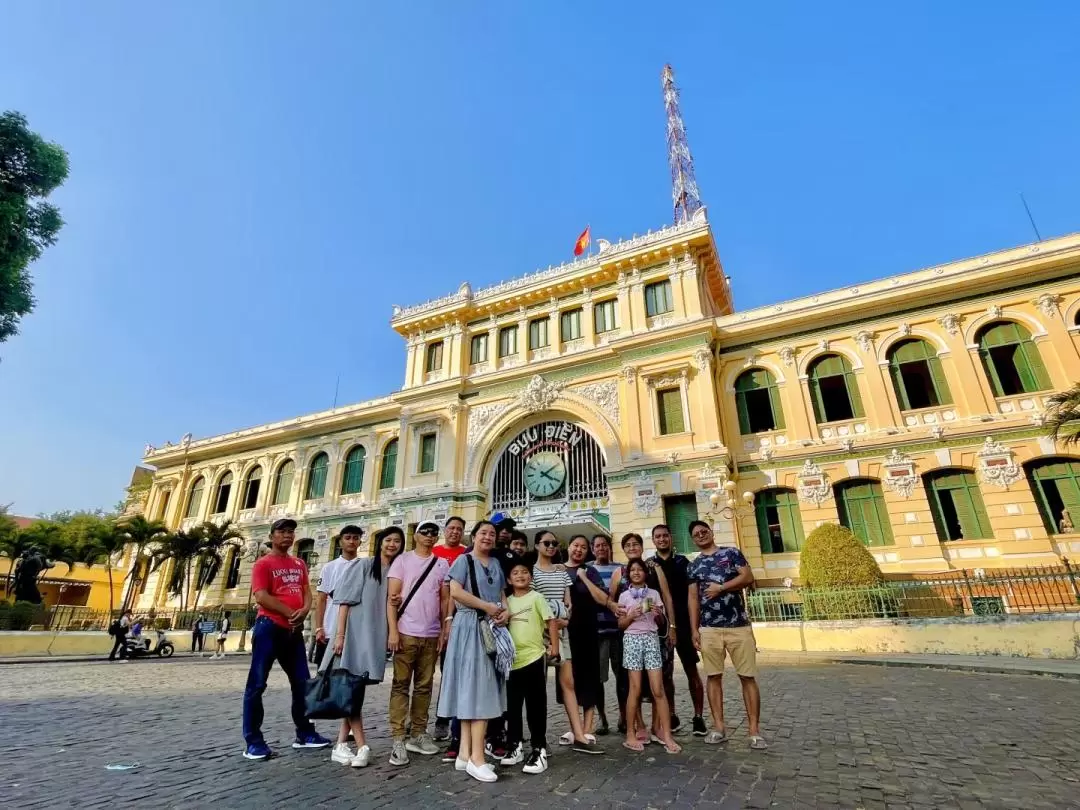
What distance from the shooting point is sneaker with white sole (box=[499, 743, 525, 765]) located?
14.2ft

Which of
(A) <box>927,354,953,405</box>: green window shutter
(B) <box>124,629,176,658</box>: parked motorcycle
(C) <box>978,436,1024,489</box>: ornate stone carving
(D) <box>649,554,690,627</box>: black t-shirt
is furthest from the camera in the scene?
(B) <box>124,629,176,658</box>: parked motorcycle

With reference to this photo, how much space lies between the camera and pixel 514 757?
14.3 feet

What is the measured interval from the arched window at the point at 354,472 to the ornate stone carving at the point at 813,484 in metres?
20.5

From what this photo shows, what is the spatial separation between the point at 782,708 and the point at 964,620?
26.4 feet

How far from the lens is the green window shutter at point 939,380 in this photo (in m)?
17.5

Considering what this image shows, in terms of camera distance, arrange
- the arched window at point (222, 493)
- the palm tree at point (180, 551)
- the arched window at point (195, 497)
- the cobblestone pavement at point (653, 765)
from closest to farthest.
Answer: the cobblestone pavement at point (653, 765)
the palm tree at point (180, 551)
the arched window at point (222, 493)
the arched window at point (195, 497)

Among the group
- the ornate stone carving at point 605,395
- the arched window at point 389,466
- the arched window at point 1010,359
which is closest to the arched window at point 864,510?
the arched window at point 1010,359

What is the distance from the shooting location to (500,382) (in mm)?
24453

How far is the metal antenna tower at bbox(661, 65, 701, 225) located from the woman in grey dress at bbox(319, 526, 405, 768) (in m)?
31.2

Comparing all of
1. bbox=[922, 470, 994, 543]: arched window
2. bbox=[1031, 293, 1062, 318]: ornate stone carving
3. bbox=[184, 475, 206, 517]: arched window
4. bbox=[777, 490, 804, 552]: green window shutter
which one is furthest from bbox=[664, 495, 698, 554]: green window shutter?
bbox=[184, 475, 206, 517]: arched window

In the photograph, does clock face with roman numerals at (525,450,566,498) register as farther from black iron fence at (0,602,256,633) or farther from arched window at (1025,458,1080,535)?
arched window at (1025,458,1080,535)

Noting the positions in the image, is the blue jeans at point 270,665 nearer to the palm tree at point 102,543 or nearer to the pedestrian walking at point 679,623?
the pedestrian walking at point 679,623

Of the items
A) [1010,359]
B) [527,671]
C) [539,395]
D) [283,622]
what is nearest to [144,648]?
[539,395]

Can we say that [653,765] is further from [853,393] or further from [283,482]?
[283,482]
